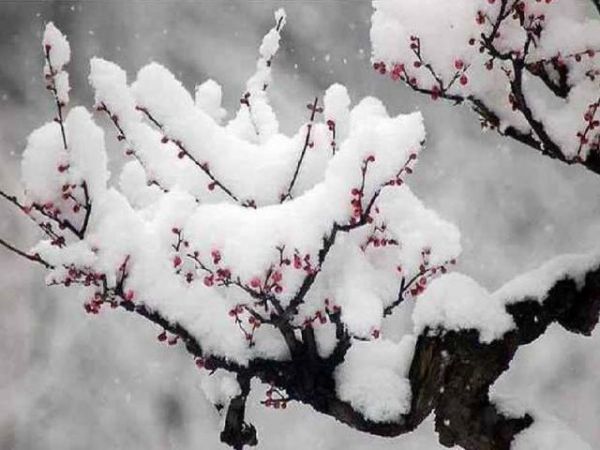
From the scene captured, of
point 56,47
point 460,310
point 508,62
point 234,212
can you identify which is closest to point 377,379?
point 460,310

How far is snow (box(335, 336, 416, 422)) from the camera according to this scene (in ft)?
15.3

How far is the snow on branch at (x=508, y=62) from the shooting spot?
4160 mm

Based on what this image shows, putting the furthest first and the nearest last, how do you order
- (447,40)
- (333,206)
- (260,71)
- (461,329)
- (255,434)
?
(260,71) → (255,434) → (461,329) → (447,40) → (333,206)

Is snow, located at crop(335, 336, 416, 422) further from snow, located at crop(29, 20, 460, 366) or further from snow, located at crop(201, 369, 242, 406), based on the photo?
snow, located at crop(201, 369, 242, 406)

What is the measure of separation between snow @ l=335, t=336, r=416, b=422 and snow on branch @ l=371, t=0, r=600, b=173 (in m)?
1.64

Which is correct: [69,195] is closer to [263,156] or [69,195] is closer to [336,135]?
[263,156]

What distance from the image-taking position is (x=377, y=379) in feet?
15.6

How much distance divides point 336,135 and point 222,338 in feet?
5.07

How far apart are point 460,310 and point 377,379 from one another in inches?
28.0

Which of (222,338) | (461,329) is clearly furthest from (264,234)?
(461,329)

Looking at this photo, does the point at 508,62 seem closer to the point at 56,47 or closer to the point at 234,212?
the point at 234,212

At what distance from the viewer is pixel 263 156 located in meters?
4.52

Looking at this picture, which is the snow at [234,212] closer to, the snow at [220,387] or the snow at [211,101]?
the snow at [220,387]

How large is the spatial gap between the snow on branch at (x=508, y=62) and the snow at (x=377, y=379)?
1.64 meters
